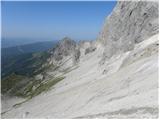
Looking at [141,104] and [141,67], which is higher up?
[141,67]

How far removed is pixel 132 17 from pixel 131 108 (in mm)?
79807

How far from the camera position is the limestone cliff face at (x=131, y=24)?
3770 inches

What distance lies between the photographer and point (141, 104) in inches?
1278

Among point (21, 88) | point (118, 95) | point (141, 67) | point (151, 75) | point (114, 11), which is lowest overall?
point (118, 95)

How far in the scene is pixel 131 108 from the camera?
32.3 metres

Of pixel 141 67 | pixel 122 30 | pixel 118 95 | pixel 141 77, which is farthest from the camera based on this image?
pixel 122 30

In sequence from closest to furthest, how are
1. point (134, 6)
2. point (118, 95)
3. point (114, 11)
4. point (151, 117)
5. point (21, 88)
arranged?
point (151, 117) → point (118, 95) → point (134, 6) → point (114, 11) → point (21, 88)

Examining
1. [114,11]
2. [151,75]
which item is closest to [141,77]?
[151,75]

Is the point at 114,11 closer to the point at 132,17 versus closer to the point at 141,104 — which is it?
the point at 132,17

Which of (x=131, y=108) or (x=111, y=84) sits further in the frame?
(x=111, y=84)

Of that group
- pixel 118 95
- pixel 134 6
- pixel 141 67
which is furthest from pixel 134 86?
pixel 134 6

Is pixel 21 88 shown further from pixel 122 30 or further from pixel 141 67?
pixel 141 67

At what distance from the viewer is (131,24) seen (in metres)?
108

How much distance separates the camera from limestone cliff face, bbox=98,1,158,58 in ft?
314
